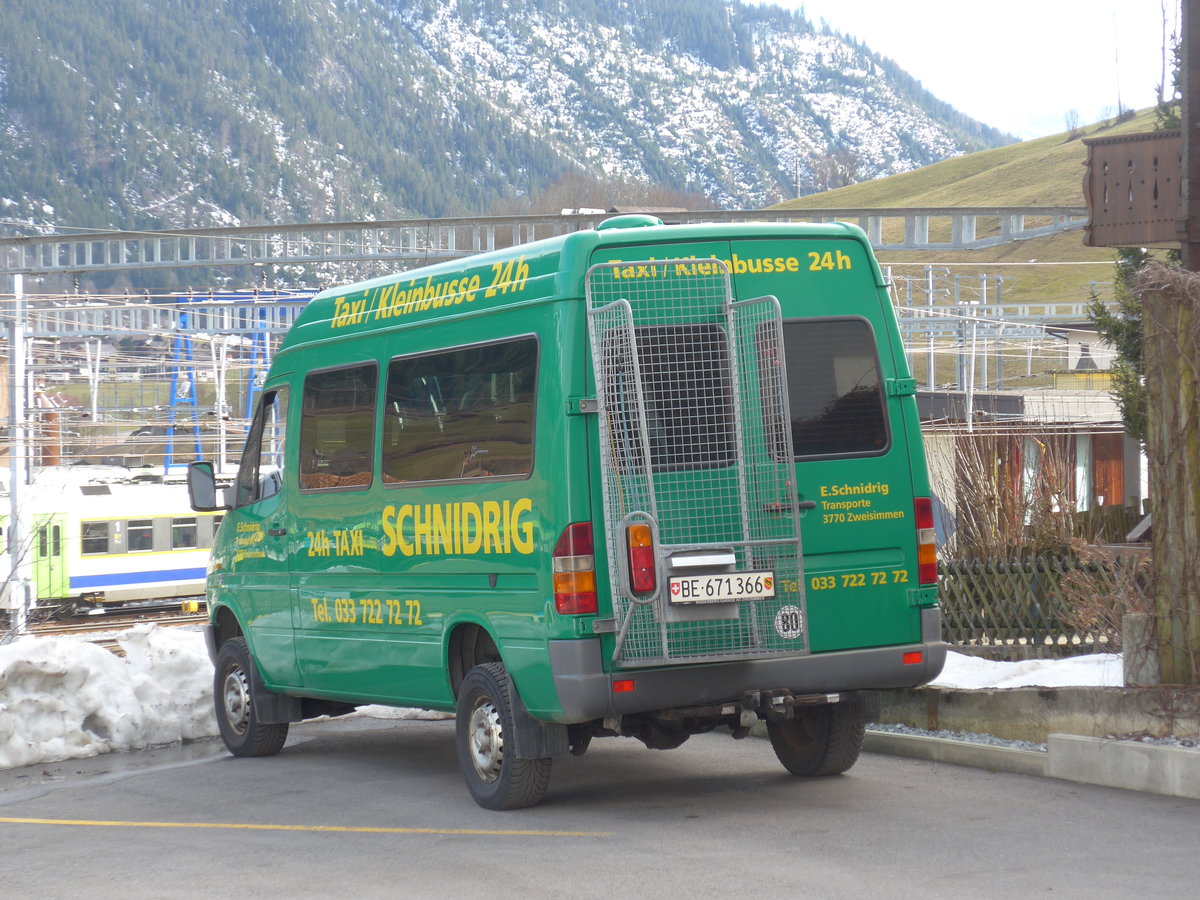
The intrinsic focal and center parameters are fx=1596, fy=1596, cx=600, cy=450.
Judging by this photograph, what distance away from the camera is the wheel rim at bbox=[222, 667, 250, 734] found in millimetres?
10852

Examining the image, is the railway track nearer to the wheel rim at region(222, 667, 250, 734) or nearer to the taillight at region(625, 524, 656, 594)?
the wheel rim at region(222, 667, 250, 734)

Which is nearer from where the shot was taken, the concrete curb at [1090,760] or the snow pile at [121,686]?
the concrete curb at [1090,760]

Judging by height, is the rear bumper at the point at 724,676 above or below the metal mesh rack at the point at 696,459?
below

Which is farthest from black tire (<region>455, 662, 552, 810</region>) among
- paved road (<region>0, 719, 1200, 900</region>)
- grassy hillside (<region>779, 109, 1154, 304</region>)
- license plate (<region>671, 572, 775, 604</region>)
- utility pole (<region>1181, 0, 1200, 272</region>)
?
grassy hillside (<region>779, 109, 1154, 304</region>)

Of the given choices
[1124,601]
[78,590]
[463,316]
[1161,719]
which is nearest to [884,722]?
[1124,601]

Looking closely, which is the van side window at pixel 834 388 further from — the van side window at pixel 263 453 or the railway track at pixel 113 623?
the railway track at pixel 113 623

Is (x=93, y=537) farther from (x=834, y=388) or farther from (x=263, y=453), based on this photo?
(x=834, y=388)

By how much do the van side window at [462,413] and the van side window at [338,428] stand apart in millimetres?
234

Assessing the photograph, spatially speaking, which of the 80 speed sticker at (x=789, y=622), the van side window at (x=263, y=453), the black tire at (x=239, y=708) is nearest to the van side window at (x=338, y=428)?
the van side window at (x=263, y=453)

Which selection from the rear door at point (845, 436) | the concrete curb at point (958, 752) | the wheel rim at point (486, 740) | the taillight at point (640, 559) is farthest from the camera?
the concrete curb at point (958, 752)

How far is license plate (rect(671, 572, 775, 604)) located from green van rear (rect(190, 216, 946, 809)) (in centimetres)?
1

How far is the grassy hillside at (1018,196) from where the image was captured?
125 m

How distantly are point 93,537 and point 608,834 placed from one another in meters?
31.9

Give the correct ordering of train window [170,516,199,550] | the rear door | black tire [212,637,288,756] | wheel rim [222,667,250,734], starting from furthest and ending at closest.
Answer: train window [170,516,199,550] < wheel rim [222,667,250,734] < black tire [212,637,288,756] < the rear door
